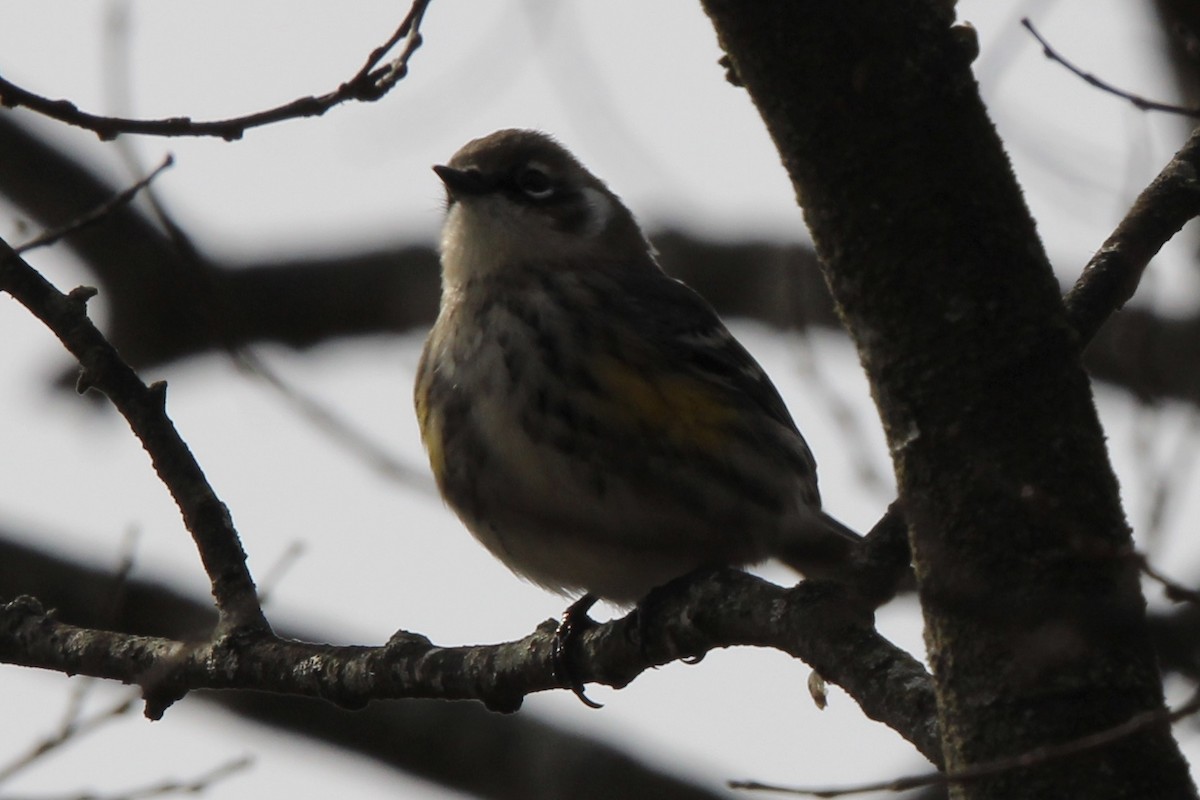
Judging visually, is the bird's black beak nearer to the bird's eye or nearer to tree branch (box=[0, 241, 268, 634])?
the bird's eye

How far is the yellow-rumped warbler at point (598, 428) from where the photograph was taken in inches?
213

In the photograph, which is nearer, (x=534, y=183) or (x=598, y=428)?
(x=598, y=428)

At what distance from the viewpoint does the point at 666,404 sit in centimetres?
559

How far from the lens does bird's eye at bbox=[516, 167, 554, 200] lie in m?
6.93

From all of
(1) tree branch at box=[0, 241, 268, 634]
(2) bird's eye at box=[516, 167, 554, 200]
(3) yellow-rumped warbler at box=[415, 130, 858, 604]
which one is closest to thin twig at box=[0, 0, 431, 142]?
(1) tree branch at box=[0, 241, 268, 634]

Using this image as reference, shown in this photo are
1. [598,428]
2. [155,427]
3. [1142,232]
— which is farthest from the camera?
[598,428]

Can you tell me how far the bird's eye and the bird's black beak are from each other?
17 cm

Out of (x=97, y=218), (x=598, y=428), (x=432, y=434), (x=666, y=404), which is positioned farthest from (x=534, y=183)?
(x=97, y=218)

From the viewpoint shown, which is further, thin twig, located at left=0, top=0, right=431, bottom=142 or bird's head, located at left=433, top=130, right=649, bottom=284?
bird's head, located at left=433, top=130, right=649, bottom=284

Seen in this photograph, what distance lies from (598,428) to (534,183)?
6.34ft

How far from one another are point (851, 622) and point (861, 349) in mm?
563

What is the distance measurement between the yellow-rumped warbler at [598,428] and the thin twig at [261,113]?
1.65m

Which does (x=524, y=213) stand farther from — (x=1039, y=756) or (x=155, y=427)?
(x=1039, y=756)

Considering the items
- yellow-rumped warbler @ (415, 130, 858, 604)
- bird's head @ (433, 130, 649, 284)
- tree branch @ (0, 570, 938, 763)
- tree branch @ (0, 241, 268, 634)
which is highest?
bird's head @ (433, 130, 649, 284)
